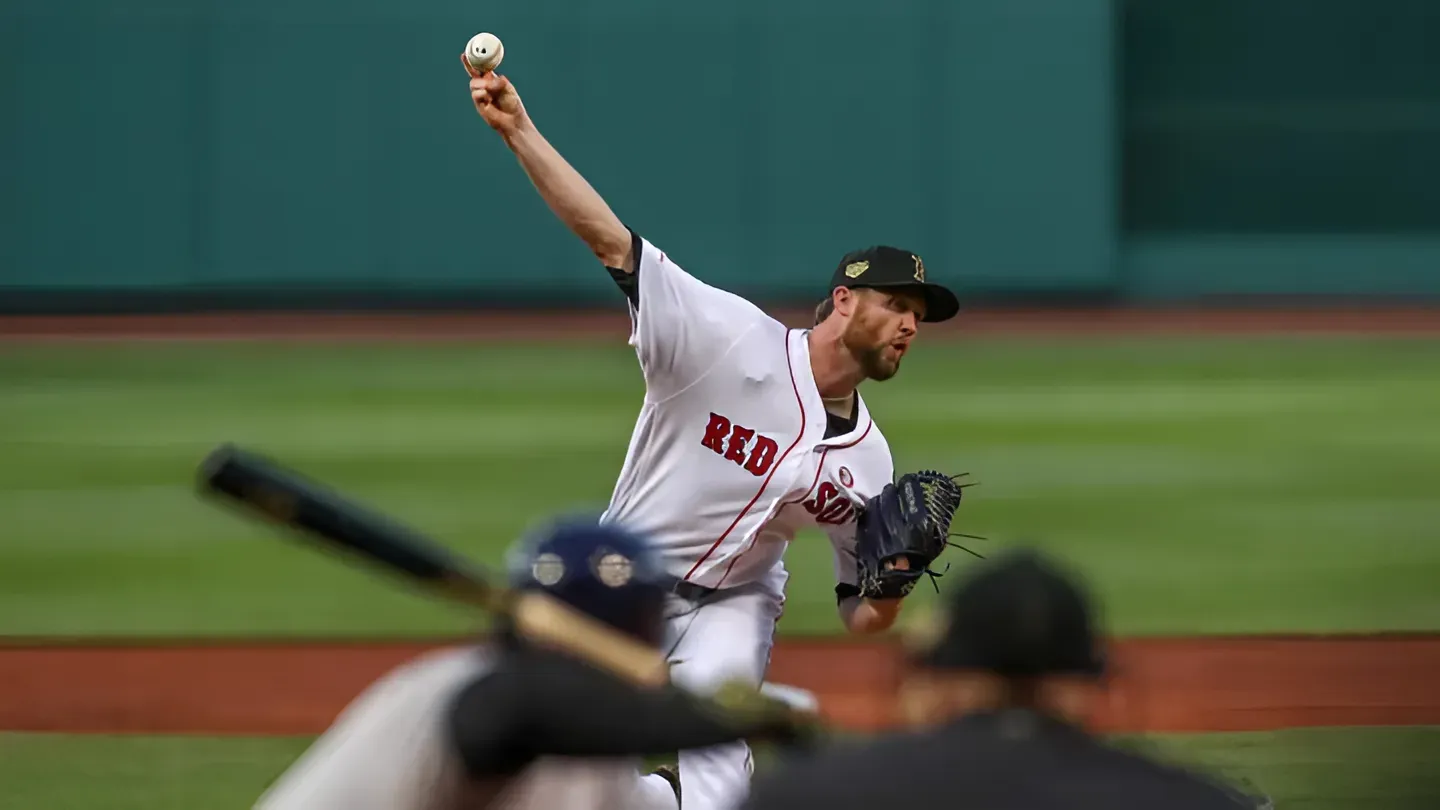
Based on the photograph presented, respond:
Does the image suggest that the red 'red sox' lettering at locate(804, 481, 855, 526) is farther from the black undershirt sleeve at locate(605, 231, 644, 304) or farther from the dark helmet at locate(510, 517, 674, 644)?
the dark helmet at locate(510, 517, 674, 644)

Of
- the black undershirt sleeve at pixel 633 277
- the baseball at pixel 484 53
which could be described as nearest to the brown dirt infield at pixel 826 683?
the black undershirt sleeve at pixel 633 277

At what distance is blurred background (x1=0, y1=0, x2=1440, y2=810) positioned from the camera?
14539mm

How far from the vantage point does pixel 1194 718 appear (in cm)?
706

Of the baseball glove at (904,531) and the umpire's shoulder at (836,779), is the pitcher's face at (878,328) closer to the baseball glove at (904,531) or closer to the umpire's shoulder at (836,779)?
the baseball glove at (904,531)

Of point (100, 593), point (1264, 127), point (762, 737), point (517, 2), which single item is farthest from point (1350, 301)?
point (762, 737)

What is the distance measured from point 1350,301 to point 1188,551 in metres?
13.4

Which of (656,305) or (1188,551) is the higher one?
(656,305)

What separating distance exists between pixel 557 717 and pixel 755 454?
8.97ft

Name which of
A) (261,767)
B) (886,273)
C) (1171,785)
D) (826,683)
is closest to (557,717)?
(1171,785)

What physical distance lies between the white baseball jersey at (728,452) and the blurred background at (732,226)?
6.94m

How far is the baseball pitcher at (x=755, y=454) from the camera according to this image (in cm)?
524

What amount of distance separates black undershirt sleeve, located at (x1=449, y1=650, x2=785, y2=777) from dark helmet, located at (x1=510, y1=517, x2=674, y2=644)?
0.15 metres

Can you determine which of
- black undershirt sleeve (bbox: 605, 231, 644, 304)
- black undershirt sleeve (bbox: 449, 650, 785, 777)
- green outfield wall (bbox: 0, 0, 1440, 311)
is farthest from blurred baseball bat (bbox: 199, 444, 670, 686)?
green outfield wall (bbox: 0, 0, 1440, 311)

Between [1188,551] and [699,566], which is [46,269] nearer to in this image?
[1188,551]
